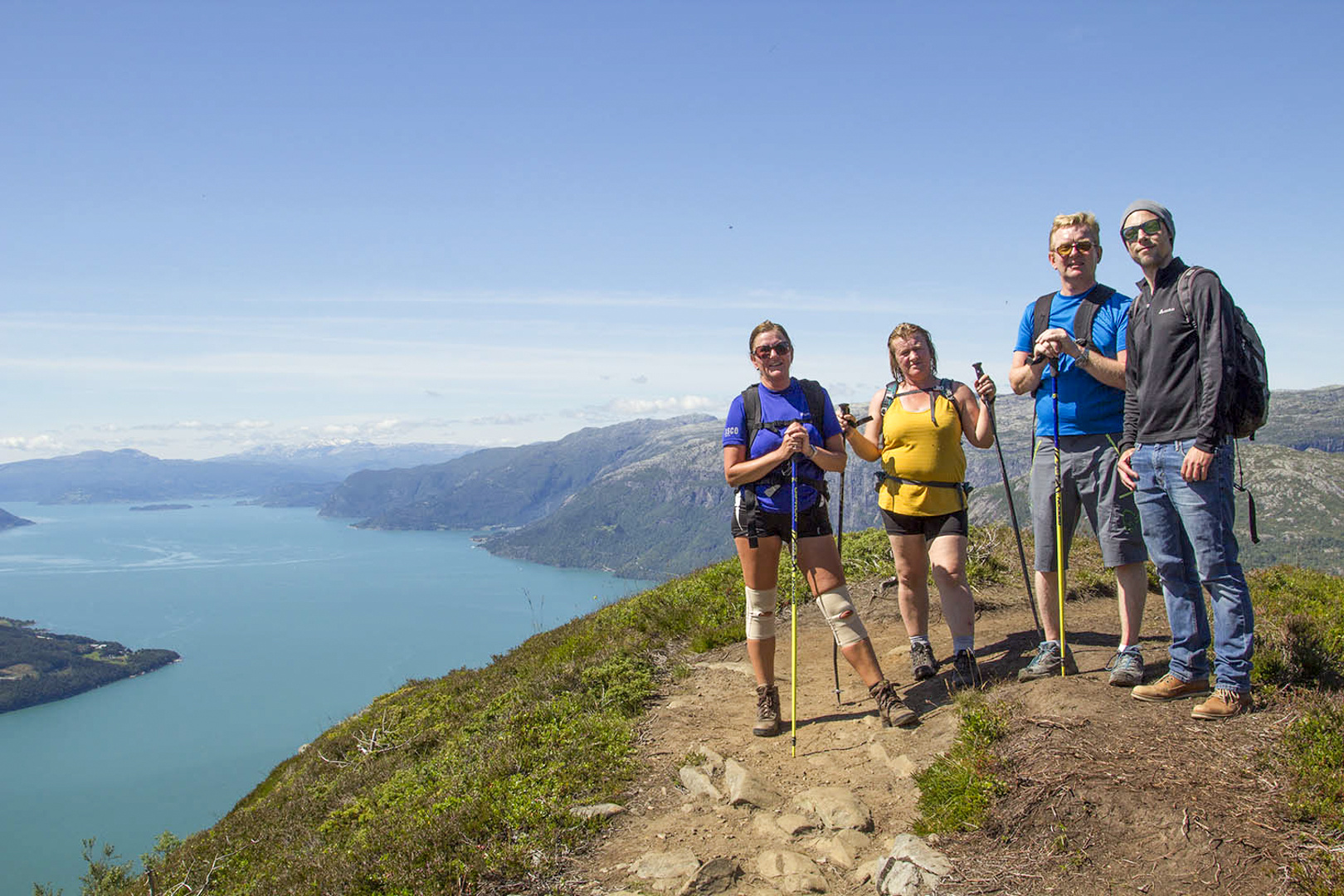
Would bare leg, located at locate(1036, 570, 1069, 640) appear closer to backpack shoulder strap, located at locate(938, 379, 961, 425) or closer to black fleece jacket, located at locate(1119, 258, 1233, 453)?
black fleece jacket, located at locate(1119, 258, 1233, 453)

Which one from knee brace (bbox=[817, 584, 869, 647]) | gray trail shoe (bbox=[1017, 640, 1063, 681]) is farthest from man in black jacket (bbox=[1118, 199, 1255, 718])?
knee brace (bbox=[817, 584, 869, 647])

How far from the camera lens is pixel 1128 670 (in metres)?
5.17

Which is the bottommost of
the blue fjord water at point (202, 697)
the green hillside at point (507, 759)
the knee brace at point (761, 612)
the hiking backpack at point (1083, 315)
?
the blue fjord water at point (202, 697)

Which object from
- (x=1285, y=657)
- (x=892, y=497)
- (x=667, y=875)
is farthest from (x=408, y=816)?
(x=1285, y=657)

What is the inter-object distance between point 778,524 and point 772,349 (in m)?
1.28

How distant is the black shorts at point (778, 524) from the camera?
563 cm

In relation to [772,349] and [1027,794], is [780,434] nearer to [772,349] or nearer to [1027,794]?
[772,349]

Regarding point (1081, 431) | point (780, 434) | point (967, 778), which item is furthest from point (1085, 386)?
point (967, 778)

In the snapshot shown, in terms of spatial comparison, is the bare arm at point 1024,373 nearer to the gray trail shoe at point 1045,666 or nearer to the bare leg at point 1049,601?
the bare leg at point 1049,601

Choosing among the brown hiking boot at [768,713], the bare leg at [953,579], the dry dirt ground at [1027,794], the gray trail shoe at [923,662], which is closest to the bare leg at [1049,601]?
the dry dirt ground at [1027,794]

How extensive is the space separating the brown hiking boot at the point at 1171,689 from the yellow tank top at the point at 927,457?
1.67m

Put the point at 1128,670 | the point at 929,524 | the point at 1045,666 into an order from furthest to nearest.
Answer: the point at 929,524, the point at 1045,666, the point at 1128,670

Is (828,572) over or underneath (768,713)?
over

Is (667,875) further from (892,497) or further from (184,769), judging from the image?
(184,769)
